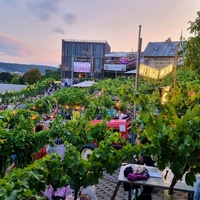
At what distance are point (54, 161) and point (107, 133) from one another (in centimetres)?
197

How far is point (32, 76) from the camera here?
205ft

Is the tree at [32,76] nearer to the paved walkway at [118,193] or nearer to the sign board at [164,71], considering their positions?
the paved walkway at [118,193]

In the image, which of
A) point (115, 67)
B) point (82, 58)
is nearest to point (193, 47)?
point (115, 67)

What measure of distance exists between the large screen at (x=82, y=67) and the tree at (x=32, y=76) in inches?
547

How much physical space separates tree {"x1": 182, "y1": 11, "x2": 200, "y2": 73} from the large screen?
4824 centimetres

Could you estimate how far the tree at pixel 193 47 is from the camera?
14.2 feet

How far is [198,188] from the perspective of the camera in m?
2.81

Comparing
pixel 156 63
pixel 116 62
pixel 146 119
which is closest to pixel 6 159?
pixel 146 119

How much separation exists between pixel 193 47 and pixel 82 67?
4945 cm

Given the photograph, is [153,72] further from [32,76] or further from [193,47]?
[32,76]

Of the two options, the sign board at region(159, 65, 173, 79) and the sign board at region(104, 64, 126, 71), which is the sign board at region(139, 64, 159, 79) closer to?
the sign board at region(159, 65, 173, 79)

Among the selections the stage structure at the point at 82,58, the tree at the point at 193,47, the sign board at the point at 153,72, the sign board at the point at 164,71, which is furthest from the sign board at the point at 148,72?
the stage structure at the point at 82,58

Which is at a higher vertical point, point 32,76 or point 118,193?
point 32,76

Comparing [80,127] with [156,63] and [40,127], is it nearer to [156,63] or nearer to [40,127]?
[40,127]
